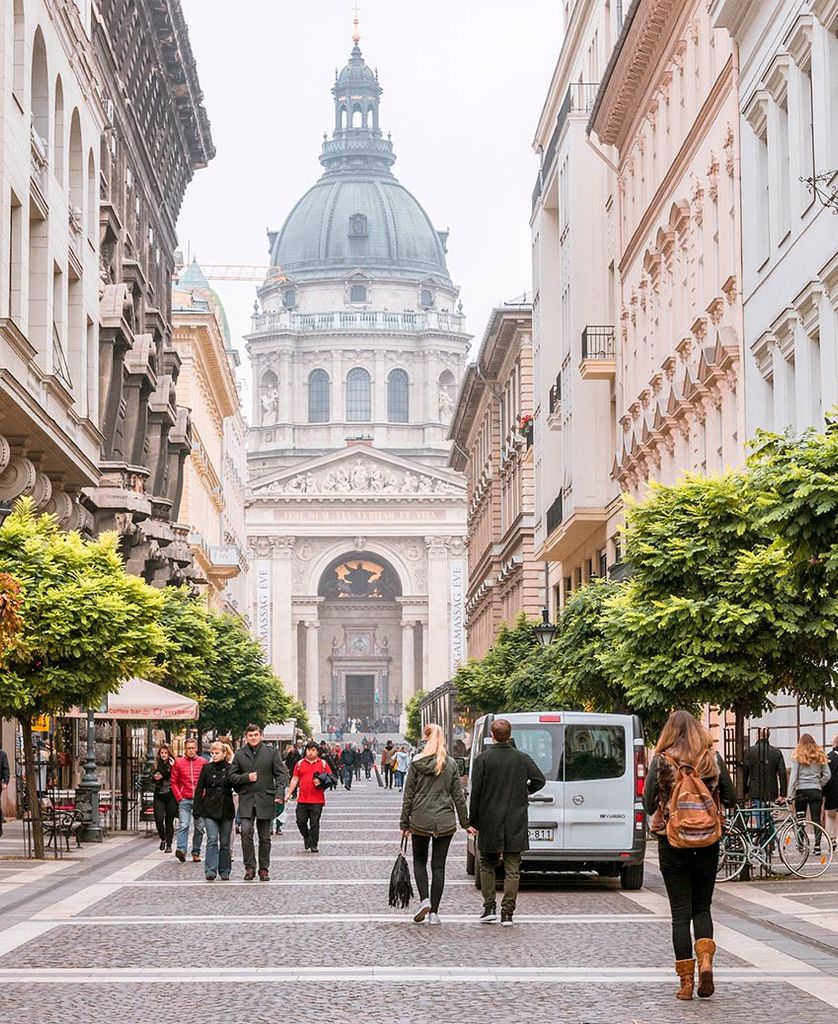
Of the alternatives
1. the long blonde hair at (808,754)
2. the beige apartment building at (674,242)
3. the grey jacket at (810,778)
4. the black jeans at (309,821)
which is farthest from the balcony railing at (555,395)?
the grey jacket at (810,778)

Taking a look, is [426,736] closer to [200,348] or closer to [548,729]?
[548,729]

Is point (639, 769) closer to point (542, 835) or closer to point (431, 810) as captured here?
point (542, 835)

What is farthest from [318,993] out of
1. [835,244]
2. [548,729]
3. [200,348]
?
[200,348]

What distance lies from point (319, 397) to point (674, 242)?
421 ft

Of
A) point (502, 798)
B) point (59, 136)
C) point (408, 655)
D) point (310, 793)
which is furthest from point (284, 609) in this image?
point (502, 798)

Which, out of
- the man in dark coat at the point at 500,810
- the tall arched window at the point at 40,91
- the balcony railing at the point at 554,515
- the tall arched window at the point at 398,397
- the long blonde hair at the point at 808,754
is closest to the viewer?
the man in dark coat at the point at 500,810

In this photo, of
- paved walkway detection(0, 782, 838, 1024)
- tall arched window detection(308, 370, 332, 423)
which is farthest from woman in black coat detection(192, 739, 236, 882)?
tall arched window detection(308, 370, 332, 423)

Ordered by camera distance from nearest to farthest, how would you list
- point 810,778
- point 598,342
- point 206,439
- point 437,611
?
point 810,778, point 598,342, point 206,439, point 437,611

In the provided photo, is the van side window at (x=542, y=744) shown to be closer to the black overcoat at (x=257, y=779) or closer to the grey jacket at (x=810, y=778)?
the black overcoat at (x=257, y=779)

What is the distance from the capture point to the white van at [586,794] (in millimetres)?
21203

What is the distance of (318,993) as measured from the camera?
40.8 ft

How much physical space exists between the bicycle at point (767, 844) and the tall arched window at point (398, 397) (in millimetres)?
142919

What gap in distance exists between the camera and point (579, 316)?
4941cm

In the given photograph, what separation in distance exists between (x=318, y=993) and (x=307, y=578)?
138 metres
